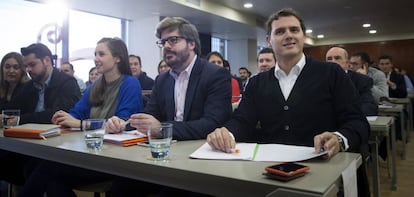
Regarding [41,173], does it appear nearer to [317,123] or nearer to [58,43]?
[317,123]

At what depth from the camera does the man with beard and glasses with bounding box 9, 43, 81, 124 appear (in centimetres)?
206

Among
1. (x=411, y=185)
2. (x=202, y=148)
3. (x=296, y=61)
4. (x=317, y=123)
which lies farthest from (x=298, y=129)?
(x=411, y=185)

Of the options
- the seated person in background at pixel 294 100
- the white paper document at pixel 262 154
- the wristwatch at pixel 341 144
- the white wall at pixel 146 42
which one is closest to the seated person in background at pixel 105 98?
the seated person in background at pixel 294 100

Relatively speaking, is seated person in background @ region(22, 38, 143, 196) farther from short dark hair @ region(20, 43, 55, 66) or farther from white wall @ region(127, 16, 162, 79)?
white wall @ region(127, 16, 162, 79)

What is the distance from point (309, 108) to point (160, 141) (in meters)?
0.67

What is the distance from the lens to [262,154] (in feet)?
3.27

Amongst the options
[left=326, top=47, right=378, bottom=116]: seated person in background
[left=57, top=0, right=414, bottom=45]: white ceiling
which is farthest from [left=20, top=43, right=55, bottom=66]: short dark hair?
[left=57, top=0, right=414, bottom=45]: white ceiling

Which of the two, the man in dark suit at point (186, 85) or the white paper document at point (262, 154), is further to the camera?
the man in dark suit at point (186, 85)

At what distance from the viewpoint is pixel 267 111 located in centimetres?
146

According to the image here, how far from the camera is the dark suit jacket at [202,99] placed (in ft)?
4.63

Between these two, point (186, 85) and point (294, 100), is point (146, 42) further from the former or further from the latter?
point (294, 100)

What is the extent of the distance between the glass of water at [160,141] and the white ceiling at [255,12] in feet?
16.3

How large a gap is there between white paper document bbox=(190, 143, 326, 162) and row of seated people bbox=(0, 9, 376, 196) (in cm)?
4

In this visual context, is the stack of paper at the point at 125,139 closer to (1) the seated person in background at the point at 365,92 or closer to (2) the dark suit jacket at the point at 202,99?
(2) the dark suit jacket at the point at 202,99
